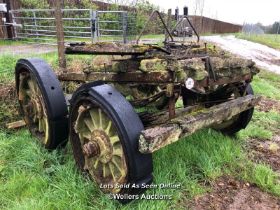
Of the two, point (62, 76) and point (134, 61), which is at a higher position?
point (134, 61)

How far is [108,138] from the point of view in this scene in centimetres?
269

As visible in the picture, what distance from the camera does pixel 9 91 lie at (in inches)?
189

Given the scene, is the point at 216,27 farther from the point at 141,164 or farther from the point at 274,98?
the point at 141,164

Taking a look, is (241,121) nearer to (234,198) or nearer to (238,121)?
(238,121)

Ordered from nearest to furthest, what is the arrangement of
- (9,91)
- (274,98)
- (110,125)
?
1. (110,125)
2. (9,91)
3. (274,98)

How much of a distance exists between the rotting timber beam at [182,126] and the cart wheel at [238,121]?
447 millimetres

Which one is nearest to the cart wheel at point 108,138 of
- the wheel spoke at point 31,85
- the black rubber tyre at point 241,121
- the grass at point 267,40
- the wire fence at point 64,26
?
the wheel spoke at point 31,85

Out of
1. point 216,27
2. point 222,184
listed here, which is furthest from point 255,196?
point 216,27

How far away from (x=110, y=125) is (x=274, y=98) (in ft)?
19.2

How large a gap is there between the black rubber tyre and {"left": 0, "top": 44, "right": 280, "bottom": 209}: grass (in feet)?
0.44

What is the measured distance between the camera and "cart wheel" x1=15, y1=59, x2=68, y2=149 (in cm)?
327

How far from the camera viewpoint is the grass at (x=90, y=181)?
2846mm

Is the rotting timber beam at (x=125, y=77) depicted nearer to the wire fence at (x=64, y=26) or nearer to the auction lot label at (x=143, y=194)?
the auction lot label at (x=143, y=194)

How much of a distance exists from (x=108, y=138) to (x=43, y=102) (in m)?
1.07
